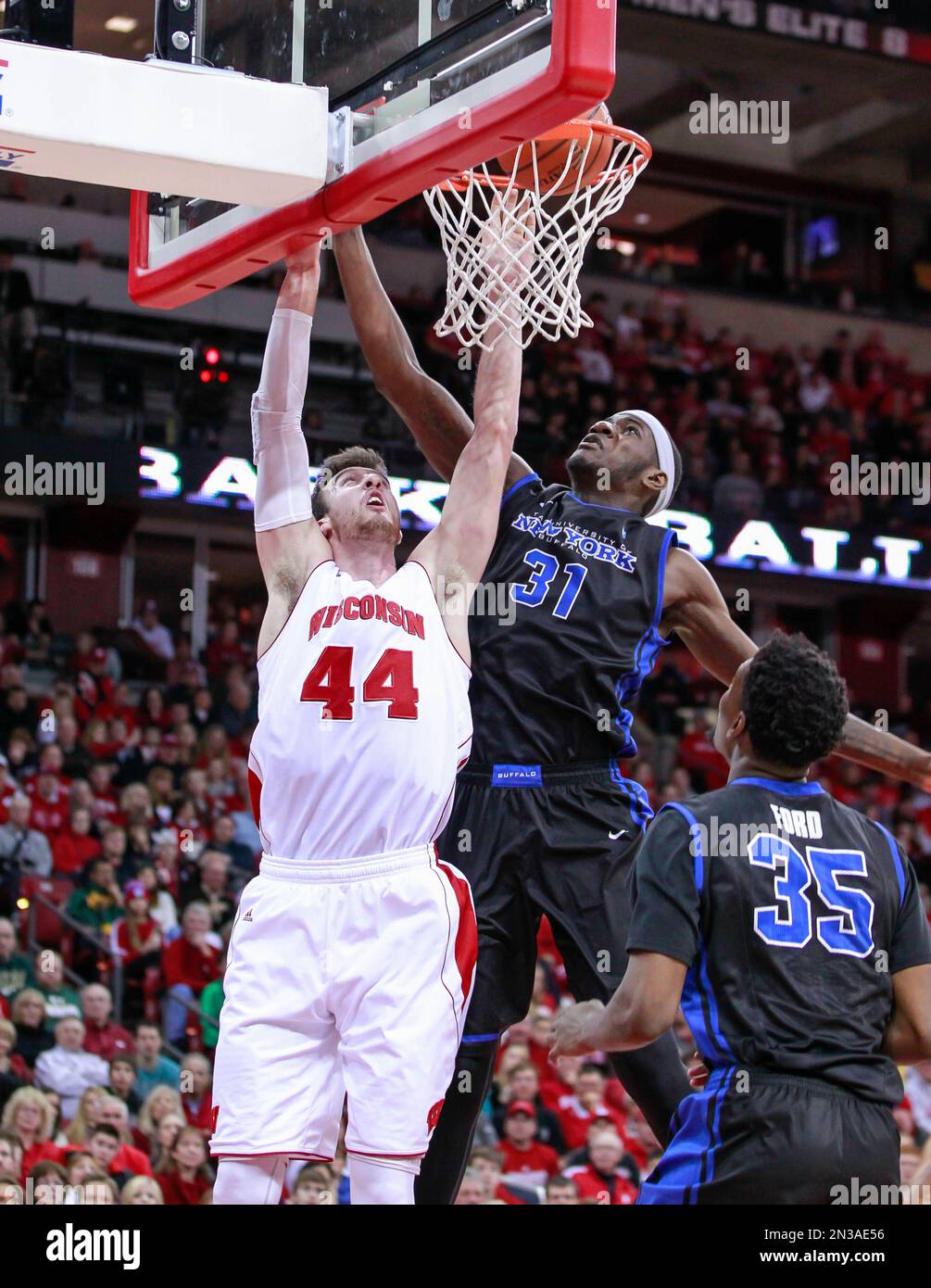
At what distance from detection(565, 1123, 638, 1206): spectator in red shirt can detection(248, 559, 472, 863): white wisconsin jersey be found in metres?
5.11

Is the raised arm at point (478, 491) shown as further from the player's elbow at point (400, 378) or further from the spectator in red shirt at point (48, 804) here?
the spectator in red shirt at point (48, 804)

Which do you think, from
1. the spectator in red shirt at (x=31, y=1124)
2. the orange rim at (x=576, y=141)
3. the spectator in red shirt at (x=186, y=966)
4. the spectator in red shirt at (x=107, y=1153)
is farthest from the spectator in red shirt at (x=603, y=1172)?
the orange rim at (x=576, y=141)

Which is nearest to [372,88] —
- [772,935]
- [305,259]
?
[305,259]

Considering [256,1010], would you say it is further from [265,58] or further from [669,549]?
[265,58]

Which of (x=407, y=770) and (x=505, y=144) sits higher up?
(x=505, y=144)

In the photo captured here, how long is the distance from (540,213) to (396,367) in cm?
58

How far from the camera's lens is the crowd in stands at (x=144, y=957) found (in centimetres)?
826

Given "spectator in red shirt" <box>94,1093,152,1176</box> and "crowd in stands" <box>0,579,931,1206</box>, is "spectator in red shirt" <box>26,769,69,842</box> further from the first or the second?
"spectator in red shirt" <box>94,1093,152,1176</box>

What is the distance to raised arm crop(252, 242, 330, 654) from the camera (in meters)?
4.36

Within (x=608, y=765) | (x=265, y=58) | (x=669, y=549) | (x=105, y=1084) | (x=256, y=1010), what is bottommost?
(x=105, y=1084)

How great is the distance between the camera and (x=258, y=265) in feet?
15.1

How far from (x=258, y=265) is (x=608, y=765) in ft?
5.37

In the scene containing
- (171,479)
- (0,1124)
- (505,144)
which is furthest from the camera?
(171,479)
